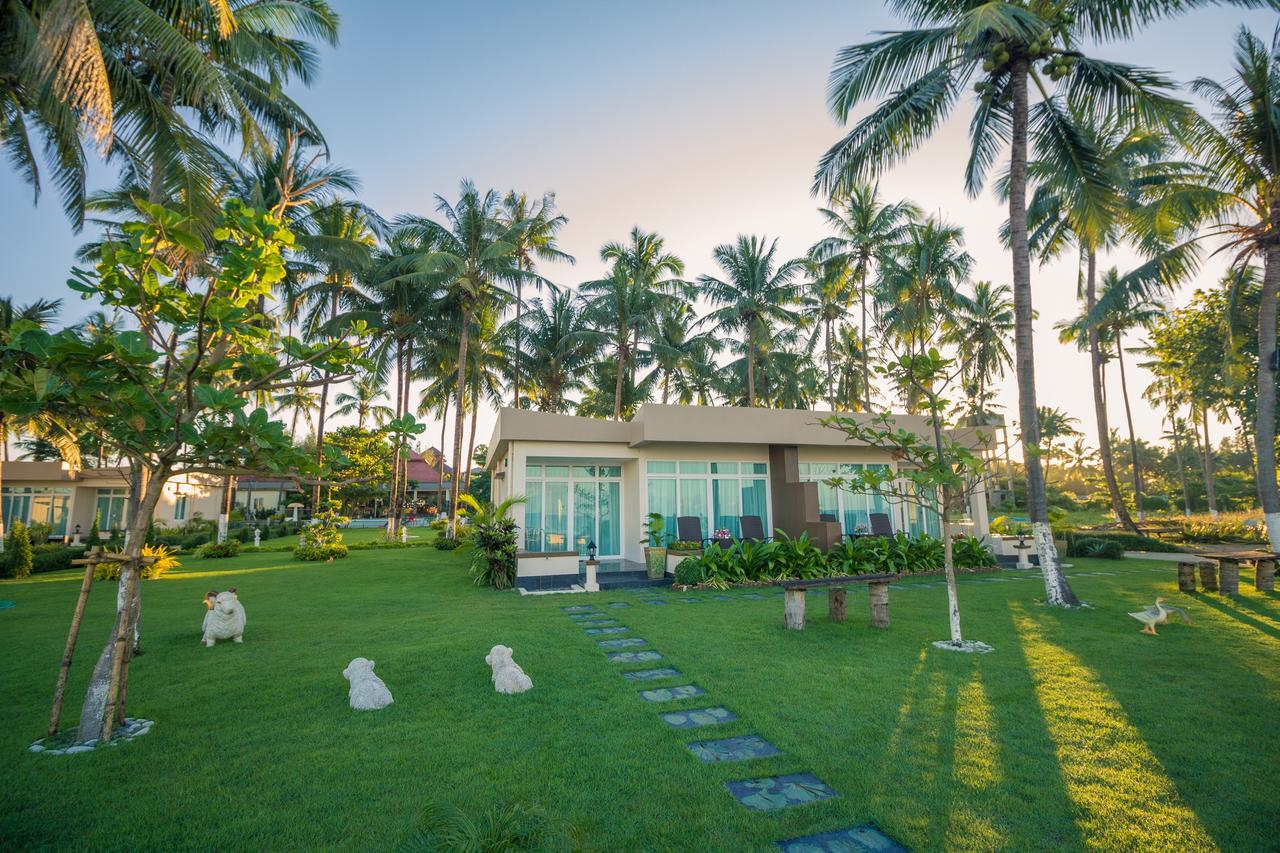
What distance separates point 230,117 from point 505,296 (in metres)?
10.6

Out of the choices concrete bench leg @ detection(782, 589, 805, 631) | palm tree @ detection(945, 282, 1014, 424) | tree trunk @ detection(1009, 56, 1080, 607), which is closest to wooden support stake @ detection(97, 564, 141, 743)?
concrete bench leg @ detection(782, 589, 805, 631)

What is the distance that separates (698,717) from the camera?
405cm

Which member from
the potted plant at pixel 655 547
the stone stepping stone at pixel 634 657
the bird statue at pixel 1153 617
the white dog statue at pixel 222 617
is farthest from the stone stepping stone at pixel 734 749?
the potted plant at pixel 655 547

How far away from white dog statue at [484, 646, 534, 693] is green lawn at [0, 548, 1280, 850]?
18 cm

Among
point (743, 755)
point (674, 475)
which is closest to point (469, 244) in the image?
point (674, 475)

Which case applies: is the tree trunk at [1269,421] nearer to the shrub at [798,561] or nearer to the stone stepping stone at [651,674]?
the shrub at [798,561]

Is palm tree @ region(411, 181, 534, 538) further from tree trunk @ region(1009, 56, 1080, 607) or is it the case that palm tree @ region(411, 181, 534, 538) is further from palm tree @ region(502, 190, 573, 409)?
tree trunk @ region(1009, 56, 1080, 607)

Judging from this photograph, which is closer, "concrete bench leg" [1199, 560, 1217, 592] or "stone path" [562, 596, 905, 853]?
"stone path" [562, 596, 905, 853]

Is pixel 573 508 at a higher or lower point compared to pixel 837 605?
higher

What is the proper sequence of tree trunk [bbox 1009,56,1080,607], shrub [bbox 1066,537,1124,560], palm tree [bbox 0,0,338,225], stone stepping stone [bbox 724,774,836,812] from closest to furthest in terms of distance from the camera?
stone stepping stone [bbox 724,774,836,812] < palm tree [bbox 0,0,338,225] < tree trunk [bbox 1009,56,1080,607] < shrub [bbox 1066,537,1124,560]

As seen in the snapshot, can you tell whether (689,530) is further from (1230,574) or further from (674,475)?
(1230,574)

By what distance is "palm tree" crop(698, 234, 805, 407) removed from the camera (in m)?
20.3

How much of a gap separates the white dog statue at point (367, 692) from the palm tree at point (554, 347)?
1891cm

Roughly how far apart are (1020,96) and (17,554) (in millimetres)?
21652
